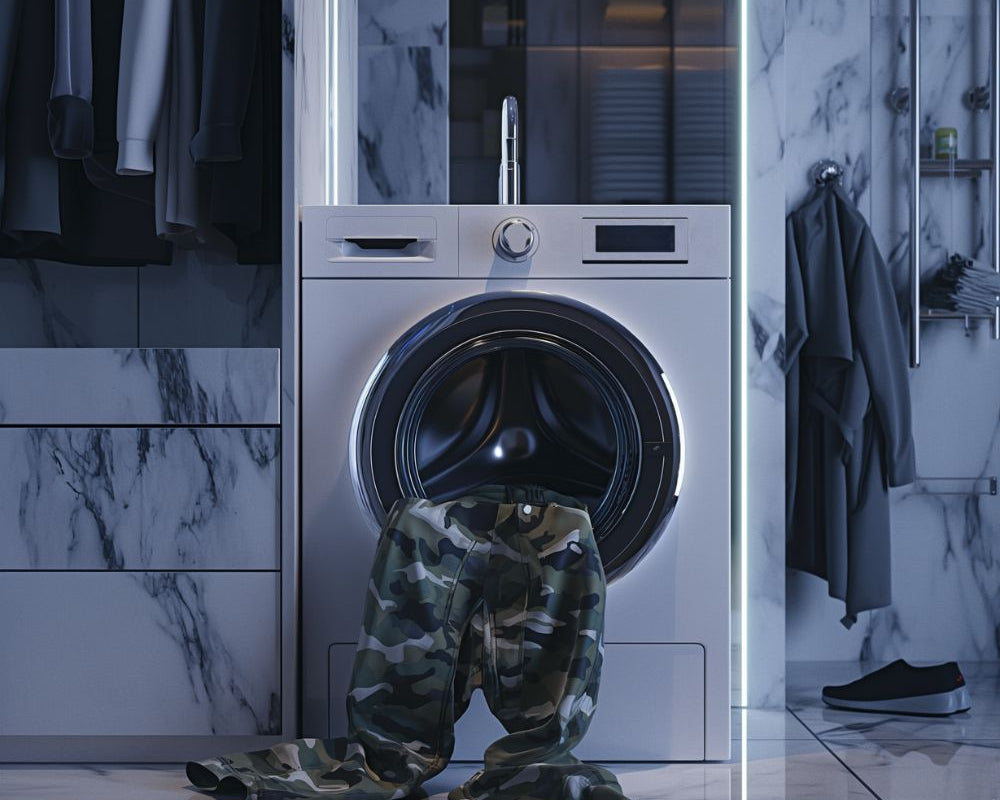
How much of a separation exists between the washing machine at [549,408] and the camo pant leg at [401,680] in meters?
0.11

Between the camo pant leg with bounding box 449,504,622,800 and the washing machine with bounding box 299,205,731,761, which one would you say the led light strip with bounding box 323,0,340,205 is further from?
the camo pant leg with bounding box 449,504,622,800

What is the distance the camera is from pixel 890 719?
197 centimetres

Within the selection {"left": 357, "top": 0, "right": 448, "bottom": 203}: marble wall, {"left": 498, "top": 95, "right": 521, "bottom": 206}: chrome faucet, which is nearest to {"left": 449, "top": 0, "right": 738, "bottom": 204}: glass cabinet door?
{"left": 357, "top": 0, "right": 448, "bottom": 203}: marble wall

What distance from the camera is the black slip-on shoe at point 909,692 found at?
1.98 metres

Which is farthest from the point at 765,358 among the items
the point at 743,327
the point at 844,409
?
the point at 844,409

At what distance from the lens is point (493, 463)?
169 centimetres

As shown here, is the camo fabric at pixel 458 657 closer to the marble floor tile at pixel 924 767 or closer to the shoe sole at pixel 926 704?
the marble floor tile at pixel 924 767

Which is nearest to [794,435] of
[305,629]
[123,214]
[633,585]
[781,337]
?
[781,337]

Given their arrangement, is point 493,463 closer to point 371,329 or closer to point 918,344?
point 371,329

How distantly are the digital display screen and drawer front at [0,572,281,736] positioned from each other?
30.9 inches

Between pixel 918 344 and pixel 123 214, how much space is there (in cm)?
180

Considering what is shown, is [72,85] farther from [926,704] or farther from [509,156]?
[926,704]

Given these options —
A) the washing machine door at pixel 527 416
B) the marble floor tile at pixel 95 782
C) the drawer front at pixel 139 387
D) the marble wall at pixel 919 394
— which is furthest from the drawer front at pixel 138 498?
the marble wall at pixel 919 394

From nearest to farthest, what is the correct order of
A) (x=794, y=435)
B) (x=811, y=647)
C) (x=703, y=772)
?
1. (x=703, y=772)
2. (x=794, y=435)
3. (x=811, y=647)
